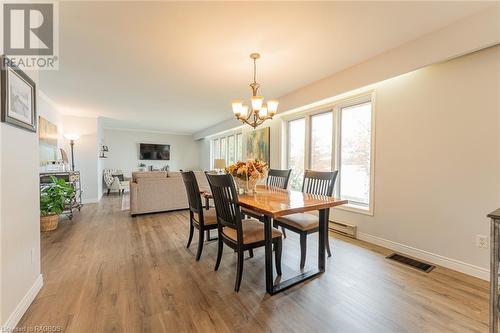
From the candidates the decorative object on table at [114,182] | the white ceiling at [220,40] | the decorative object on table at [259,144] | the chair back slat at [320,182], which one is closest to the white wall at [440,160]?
the white ceiling at [220,40]

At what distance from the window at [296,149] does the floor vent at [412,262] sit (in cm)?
215

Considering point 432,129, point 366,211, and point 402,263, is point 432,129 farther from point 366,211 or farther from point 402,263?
point 402,263

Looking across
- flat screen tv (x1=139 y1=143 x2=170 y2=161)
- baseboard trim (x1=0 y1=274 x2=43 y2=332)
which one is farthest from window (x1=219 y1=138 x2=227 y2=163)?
baseboard trim (x1=0 y1=274 x2=43 y2=332)

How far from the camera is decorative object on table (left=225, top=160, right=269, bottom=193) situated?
2.35m

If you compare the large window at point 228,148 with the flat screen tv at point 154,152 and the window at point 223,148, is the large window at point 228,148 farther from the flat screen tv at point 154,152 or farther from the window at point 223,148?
the flat screen tv at point 154,152

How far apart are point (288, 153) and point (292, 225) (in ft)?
8.60

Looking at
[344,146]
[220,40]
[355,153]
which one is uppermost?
[220,40]

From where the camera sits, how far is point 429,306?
1678mm

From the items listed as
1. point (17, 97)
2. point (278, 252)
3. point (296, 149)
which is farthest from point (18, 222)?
point (296, 149)

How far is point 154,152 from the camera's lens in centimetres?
876

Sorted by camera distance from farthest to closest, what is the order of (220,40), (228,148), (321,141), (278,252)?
(228,148) → (321,141) → (220,40) → (278,252)

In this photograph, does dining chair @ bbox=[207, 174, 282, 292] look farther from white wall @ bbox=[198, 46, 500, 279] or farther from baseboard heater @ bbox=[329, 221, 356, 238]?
white wall @ bbox=[198, 46, 500, 279]

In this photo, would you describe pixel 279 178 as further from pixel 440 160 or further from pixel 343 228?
pixel 440 160

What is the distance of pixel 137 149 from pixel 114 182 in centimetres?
179
